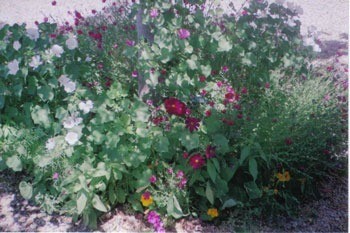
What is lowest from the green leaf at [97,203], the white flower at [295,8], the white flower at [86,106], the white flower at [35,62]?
the green leaf at [97,203]

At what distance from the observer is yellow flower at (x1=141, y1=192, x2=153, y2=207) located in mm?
2081

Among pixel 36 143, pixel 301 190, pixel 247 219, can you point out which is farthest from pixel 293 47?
pixel 36 143

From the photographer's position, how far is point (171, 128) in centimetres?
221

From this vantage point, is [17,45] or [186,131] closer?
[186,131]

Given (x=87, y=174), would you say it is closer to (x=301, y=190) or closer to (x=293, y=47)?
(x=301, y=190)

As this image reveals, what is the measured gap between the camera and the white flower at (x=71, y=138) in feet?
6.45

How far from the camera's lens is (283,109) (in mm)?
2295

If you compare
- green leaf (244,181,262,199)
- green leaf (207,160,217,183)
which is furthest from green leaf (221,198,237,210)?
green leaf (207,160,217,183)

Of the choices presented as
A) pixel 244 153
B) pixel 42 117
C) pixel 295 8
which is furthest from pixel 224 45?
pixel 42 117

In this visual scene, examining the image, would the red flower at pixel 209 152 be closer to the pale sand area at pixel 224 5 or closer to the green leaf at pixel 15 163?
the green leaf at pixel 15 163

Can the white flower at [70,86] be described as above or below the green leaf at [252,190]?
above

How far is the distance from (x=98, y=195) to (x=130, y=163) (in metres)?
0.41

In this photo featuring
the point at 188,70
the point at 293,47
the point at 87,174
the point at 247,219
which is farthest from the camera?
the point at 293,47

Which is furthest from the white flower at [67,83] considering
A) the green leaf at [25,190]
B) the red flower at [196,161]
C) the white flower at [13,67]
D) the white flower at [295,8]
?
the white flower at [295,8]
